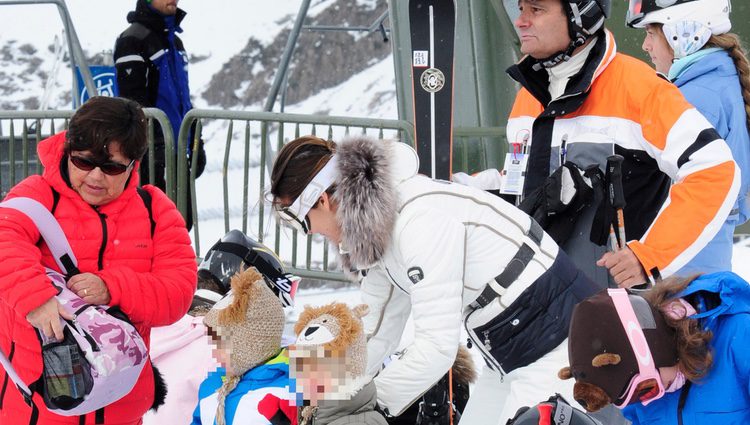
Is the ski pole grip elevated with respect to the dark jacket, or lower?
lower

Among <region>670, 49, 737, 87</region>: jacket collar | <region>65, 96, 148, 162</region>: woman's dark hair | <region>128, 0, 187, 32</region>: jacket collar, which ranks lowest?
<region>65, 96, 148, 162</region>: woman's dark hair

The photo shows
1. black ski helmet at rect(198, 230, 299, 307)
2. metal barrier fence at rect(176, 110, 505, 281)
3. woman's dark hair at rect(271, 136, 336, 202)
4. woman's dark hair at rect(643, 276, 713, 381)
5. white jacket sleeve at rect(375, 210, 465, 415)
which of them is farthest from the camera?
metal barrier fence at rect(176, 110, 505, 281)

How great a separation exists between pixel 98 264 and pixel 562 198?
143 centimetres

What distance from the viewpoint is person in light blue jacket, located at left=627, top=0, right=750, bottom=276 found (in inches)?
145

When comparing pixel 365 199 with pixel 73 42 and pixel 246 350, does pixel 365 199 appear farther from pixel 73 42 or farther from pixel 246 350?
pixel 73 42

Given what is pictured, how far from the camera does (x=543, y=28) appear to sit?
332 cm

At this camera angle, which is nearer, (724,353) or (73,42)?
(724,353)

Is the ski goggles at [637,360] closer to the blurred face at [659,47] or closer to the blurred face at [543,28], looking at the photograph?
the blurred face at [543,28]

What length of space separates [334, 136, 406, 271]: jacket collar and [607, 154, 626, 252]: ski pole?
0.72 meters

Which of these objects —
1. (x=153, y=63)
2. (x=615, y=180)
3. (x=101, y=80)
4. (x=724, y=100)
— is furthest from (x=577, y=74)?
(x=101, y=80)

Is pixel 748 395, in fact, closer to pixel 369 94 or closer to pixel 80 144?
pixel 80 144

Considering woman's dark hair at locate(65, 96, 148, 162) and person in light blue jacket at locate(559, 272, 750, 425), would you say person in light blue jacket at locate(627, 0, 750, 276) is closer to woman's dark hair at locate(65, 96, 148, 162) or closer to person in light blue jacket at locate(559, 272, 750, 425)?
person in light blue jacket at locate(559, 272, 750, 425)

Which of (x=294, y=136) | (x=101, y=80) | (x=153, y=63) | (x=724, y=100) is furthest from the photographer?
(x=101, y=80)

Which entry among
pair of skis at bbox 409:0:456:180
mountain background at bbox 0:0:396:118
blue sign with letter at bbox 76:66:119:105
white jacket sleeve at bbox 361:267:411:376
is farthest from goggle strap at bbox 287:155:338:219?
mountain background at bbox 0:0:396:118
